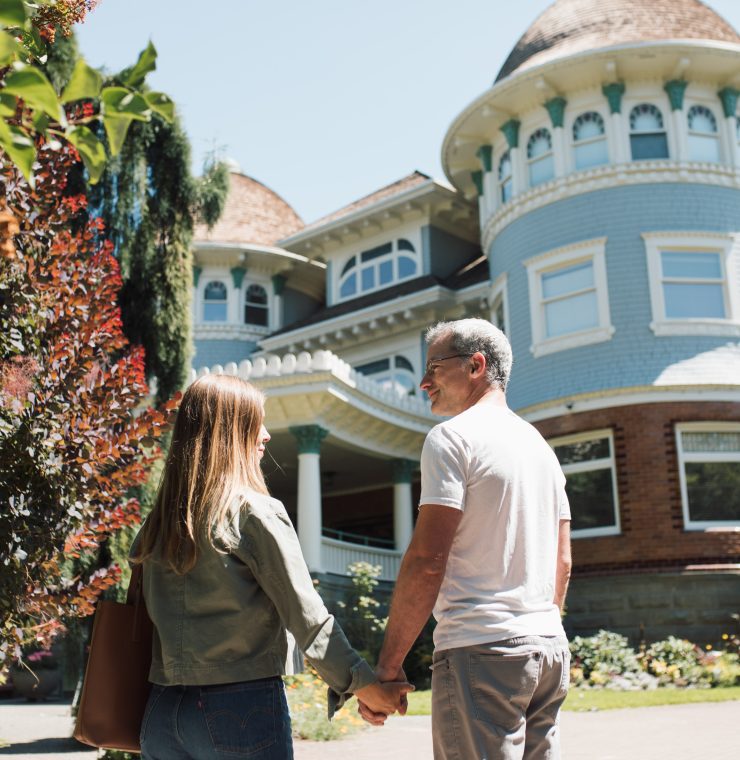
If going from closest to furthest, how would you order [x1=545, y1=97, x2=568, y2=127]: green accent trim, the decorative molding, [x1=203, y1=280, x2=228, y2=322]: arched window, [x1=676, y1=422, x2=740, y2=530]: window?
1. [x1=676, y1=422, x2=740, y2=530]: window
2. the decorative molding
3. [x1=545, y1=97, x2=568, y2=127]: green accent trim
4. [x1=203, y1=280, x2=228, y2=322]: arched window

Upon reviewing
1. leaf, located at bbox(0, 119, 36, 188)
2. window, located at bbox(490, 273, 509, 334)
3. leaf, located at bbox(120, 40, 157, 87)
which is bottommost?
leaf, located at bbox(0, 119, 36, 188)

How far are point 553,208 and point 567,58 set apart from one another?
3.03 meters

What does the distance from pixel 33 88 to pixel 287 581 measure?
5.25ft

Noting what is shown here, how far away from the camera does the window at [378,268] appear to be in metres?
23.9

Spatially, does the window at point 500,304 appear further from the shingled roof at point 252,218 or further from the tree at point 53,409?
the tree at point 53,409

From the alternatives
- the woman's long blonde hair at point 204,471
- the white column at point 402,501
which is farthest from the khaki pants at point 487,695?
the white column at point 402,501

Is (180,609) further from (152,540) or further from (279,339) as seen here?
(279,339)

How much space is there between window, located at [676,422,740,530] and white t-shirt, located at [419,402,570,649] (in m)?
14.3

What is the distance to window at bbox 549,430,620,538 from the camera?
16.9 m

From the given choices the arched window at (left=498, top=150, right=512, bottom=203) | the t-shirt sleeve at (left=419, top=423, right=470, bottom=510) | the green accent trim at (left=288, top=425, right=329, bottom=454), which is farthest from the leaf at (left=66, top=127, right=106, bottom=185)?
the arched window at (left=498, top=150, right=512, bottom=203)

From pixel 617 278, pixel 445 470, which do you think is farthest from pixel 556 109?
pixel 445 470

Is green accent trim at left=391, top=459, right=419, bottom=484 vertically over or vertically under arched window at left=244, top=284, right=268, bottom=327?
under

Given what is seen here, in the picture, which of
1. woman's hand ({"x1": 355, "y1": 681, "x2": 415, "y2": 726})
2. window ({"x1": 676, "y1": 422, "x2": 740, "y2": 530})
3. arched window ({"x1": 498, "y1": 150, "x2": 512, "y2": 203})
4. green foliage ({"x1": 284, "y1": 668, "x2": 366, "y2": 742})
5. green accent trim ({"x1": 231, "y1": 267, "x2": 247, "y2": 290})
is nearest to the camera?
woman's hand ({"x1": 355, "y1": 681, "x2": 415, "y2": 726})

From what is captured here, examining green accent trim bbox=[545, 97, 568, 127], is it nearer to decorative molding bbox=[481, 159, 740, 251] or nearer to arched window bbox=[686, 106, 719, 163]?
decorative molding bbox=[481, 159, 740, 251]
